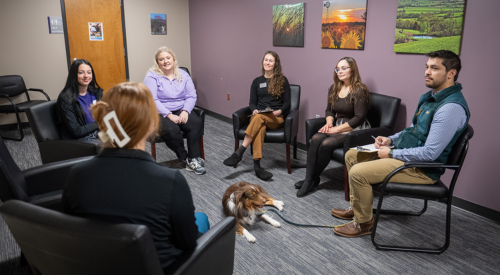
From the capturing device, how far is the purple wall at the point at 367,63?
2.71m

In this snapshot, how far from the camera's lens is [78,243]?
3.21 ft

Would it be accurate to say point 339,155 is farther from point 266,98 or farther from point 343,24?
point 343,24

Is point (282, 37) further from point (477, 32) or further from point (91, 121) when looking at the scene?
point (91, 121)

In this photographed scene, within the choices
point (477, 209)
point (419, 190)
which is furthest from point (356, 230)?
point (477, 209)

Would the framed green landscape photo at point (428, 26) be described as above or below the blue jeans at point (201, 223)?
above

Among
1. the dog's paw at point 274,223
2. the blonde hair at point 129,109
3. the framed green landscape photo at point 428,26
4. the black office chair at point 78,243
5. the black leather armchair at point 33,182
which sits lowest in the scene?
the dog's paw at point 274,223

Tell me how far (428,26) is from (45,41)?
5283 millimetres

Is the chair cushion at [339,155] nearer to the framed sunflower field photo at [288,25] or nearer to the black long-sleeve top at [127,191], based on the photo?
the framed sunflower field photo at [288,25]

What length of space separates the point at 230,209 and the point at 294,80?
2.40 metres

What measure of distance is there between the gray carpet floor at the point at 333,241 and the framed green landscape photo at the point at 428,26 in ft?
4.46

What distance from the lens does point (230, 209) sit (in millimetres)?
2613

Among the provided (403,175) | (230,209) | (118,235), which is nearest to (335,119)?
(403,175)

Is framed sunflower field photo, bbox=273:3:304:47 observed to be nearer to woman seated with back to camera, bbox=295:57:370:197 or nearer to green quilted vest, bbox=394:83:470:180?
woman seated with back to camera, bbox=295:57:370:197

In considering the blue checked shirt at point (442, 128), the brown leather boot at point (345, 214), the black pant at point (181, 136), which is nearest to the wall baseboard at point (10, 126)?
the black pant at point (181, 136)
